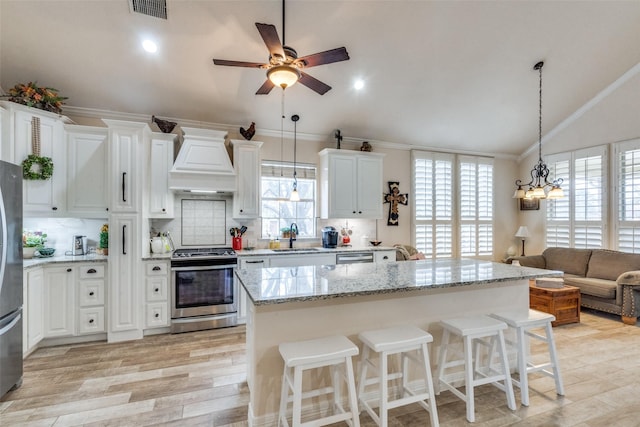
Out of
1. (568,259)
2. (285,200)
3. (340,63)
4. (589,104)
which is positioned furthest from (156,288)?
(589,104)

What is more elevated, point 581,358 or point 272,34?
point 272,34

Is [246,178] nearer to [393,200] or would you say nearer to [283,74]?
[283,74]

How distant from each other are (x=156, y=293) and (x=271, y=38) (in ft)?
10.4

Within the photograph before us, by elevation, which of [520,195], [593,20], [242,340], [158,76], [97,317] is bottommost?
[242,340]

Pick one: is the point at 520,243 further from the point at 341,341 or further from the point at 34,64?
the point at 34,64

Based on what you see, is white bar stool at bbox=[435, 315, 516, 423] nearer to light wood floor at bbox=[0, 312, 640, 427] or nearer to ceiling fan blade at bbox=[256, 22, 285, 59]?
light wood floor at bbox=[0, 312, 640, 427]

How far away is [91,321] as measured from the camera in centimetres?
352

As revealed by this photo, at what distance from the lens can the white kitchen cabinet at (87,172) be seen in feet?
12.0

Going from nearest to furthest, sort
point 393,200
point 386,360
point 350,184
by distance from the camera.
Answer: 1. point 386,360
2. point 350,184
3. point 393,200

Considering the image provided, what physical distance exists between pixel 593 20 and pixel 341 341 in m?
4.85

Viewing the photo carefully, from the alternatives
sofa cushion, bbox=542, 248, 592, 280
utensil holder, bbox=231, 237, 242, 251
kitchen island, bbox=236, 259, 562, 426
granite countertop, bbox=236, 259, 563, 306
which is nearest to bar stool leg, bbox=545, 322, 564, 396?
kitchen island, bbox=236, 259, 562, 426

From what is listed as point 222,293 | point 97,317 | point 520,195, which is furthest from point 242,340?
point 520,195

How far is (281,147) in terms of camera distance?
497cm

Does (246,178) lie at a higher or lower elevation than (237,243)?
higher
